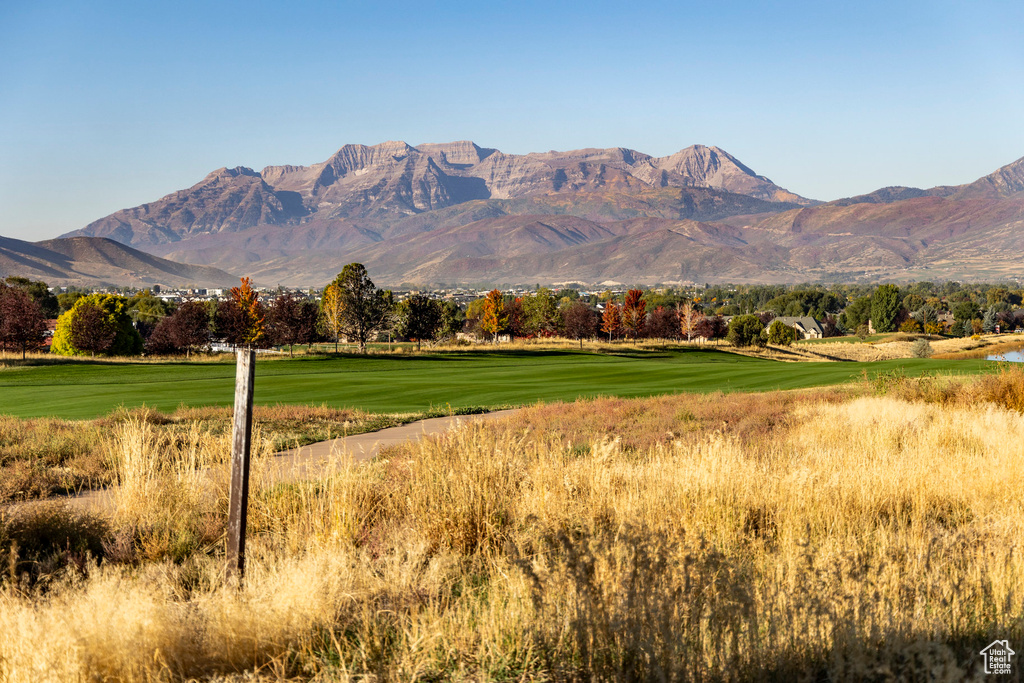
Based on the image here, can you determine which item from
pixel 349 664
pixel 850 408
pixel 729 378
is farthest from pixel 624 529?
pixel 729 378

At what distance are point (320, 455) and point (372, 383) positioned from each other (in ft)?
61.4

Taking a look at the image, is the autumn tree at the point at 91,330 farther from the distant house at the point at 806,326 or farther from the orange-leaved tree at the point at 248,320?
the distant house at the point at 806,326

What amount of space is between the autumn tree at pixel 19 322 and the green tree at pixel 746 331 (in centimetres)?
6953

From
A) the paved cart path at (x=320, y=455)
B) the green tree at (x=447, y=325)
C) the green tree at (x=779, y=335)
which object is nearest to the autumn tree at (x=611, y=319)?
the green tree at (x=447, y=325)

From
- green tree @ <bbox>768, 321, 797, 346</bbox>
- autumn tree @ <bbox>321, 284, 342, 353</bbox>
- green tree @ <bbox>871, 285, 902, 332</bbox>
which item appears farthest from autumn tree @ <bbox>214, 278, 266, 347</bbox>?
green tree @ <bbox>871, 285, 902, 332</bbox>

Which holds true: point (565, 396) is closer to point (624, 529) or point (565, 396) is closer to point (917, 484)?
point (917, 484)

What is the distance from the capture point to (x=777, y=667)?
435cm

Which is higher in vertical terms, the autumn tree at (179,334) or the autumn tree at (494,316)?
the autumn tree at (494,316)

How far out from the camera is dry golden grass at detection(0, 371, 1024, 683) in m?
4.44

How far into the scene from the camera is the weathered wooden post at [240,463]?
218 inches

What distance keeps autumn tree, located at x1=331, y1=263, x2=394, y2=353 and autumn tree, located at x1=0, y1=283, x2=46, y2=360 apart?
2280cm

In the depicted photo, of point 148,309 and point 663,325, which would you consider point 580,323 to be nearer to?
point 663,325

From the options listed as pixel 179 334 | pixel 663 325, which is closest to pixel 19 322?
pixel 179 334
